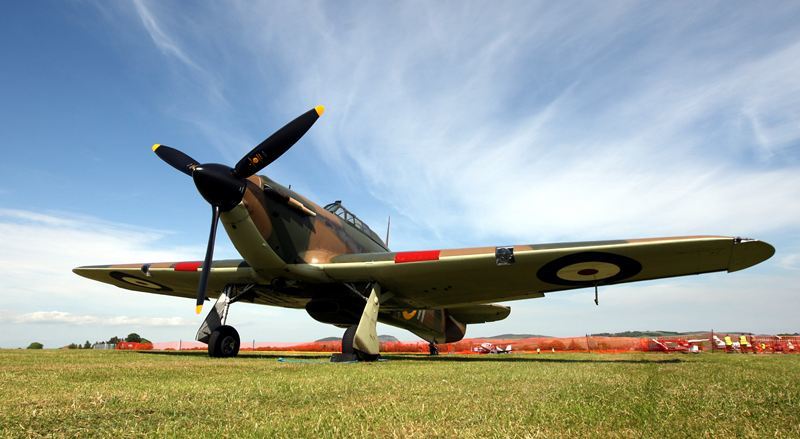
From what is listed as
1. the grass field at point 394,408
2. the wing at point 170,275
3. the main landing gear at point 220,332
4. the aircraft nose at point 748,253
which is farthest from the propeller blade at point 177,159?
the aircraft nose at point 748,253

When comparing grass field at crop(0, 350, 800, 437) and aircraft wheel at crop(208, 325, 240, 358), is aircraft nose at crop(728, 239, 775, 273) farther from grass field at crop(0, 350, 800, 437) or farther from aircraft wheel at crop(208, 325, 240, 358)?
aircraft wheel at crop(208, 325, 240, 358)

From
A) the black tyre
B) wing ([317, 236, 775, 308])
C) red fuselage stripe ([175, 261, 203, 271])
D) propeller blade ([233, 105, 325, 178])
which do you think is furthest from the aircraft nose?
red fuselage stripe ([175, 261, 203, 271])

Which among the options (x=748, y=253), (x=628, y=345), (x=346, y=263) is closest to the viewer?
(x=748, y=253)

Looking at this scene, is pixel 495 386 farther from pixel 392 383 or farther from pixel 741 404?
pixel 741 404

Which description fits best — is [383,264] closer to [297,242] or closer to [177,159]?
[297,242]

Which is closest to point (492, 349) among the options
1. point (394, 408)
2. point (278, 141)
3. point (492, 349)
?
point (492, 349)

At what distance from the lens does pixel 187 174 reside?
420 inches

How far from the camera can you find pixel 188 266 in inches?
522

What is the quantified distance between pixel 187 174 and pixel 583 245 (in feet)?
29.0

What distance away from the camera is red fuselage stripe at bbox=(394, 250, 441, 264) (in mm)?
10797

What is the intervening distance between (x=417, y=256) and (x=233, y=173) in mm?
4447

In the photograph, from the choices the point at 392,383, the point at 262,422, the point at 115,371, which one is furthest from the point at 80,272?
the point at 262,422

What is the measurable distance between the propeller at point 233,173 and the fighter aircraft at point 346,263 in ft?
0.07

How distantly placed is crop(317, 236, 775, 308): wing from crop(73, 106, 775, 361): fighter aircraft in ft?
0.08
